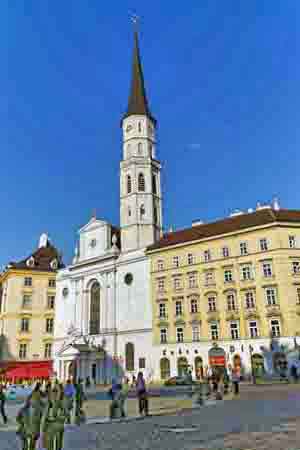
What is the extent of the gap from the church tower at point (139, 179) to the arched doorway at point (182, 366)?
632 inches

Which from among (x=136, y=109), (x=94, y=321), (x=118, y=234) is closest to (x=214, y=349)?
(x=94, y=321)

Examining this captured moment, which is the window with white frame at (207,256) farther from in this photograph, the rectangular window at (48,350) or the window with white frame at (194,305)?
the rectangular window at (48,350)

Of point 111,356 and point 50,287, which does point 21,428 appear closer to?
point 111,356

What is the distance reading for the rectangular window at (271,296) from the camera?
42.8 m

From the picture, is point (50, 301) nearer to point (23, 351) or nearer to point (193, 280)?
point (23, 351)

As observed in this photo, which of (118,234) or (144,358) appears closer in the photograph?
(144,358)

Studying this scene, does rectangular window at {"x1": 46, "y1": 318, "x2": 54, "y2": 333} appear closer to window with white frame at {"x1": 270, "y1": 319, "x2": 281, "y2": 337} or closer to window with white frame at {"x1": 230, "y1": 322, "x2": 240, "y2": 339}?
window with white frame at {"x1": 230, "y1": 322, "x2": 240, "y2": 339}

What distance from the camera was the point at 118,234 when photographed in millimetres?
63812

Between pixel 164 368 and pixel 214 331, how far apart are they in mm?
7881

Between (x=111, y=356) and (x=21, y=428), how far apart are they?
4813cm

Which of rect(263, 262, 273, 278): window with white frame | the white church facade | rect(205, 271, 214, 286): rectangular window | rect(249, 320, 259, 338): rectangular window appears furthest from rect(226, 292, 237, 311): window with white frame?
the white church facade

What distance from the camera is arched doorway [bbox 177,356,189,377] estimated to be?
4709 cm

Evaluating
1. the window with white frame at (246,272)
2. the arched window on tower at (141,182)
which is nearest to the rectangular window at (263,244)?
the window with white frame at (246,272)

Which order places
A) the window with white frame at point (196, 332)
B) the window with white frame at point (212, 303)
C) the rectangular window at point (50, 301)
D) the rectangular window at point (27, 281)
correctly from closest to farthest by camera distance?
the window with white frame at point (212, 303) → the window with white frame at point (196, 332) → the rectangular window at point (27, 281) → the rectangular window at point (50, 301)
